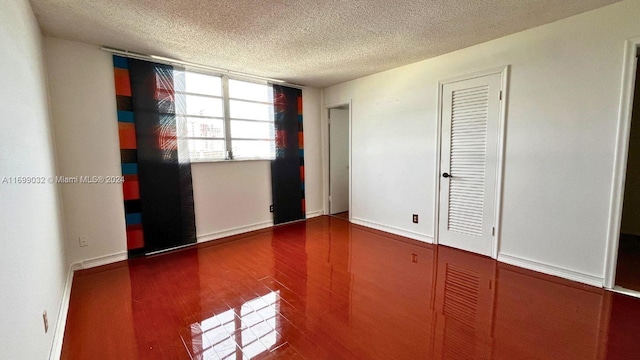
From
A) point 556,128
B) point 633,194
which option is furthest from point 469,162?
point 633,194

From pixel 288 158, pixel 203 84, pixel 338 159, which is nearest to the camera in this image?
pixel 203 84

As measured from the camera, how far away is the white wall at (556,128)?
2.28 metres

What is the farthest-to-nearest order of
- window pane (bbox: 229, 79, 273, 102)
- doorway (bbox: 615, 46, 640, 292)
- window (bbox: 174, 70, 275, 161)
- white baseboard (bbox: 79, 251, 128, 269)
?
window pane (bbox: 229, 79, 273, 102), window (bbox: 174, 70, 275, 161), doorway (bbox: 615, 46, 640, 292), white baseboard (bbox: 79, 251, 128, 269)

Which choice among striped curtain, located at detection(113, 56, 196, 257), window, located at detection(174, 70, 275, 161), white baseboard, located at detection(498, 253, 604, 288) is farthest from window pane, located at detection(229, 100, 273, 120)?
white baseboard, located at detection(498, 253, 604, 288)

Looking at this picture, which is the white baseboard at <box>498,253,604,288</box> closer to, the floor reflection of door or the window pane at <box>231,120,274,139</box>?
the floor reflection of door

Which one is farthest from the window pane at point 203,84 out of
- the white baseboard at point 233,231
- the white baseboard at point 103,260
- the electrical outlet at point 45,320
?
the electrical outlet at point 45,320

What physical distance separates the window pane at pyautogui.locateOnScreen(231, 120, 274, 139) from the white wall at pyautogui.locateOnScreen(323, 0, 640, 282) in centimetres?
227

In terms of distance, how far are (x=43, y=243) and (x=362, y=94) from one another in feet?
13.0

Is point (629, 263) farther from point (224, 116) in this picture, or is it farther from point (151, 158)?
point (151, 158)

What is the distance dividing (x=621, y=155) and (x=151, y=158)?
4595 mm

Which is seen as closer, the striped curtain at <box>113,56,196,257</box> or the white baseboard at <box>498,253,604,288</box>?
the white baseboard at <box>498,253,604,288</box>

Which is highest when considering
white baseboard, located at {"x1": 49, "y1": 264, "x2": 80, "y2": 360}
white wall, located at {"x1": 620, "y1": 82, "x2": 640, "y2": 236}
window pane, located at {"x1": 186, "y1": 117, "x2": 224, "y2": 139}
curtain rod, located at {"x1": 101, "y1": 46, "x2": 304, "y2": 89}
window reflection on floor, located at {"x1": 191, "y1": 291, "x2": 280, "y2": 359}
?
curtain rod, located at {"x1": 101, "y1": 46, "x2": 304, "y2": 89}

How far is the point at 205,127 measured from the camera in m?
3.64

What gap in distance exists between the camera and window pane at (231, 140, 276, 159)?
399cm
